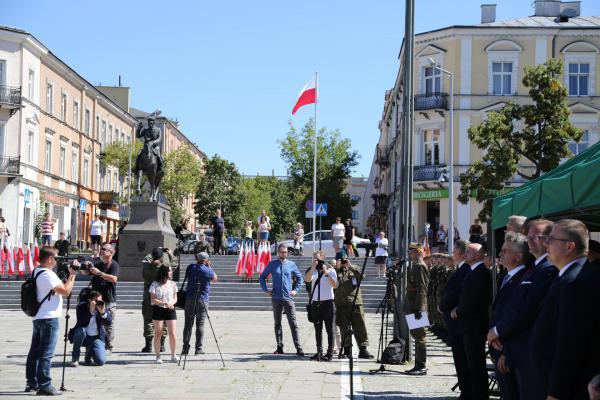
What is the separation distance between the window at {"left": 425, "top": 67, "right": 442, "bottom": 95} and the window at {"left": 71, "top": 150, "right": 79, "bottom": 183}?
25238 mm

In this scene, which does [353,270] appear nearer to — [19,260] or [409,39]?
[409,39]

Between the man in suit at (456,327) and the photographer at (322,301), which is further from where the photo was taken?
the photographer at (322,301)

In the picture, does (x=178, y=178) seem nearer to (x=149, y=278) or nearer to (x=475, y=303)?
(x=149, y=278)

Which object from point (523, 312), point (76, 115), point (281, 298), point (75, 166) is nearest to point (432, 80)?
point (76, 115)

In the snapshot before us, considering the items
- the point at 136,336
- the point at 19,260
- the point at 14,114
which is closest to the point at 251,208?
the point at 14,114

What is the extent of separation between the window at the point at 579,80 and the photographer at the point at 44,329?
145 ft

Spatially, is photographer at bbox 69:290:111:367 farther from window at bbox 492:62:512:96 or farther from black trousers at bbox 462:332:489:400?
window at bbox 492:62:512:96

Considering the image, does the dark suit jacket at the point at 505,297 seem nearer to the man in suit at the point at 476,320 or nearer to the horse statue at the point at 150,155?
the man in suit at the point at 476,320

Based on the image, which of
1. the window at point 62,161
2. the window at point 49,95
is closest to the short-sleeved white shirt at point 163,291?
the window at point 49,95

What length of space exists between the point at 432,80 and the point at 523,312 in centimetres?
4615

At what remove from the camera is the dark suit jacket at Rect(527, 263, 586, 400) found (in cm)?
537

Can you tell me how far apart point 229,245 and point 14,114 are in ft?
48.6

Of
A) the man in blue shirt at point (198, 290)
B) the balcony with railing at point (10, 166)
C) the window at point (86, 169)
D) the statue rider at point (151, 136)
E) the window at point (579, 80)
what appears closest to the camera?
the man in blue shirt at point (198, 290)

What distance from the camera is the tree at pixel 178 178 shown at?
71875 mm
